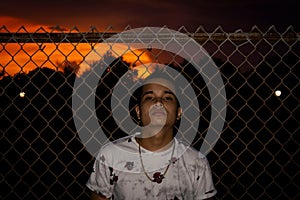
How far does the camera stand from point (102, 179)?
112 inches

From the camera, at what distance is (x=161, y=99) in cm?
303

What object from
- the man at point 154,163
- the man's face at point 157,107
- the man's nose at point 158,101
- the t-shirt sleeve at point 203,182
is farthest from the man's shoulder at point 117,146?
the t-shirt sleeve at point 203,182

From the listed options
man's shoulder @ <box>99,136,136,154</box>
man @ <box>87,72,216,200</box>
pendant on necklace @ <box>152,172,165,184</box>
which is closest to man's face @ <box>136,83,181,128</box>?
man @ <box>87,72,216,200</box>

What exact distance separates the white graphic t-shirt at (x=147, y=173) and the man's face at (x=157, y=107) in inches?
8.8

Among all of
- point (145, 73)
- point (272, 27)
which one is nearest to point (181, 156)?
point (145, 73)

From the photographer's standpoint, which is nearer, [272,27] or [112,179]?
[112,179]

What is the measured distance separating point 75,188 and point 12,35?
8.78m

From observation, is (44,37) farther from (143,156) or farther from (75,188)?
(75,188)

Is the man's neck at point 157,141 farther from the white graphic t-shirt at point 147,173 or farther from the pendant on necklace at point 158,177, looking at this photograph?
the pendant on necklace at point 158,177

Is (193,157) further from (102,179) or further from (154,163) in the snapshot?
(102,179)

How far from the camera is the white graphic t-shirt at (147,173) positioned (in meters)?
2.84

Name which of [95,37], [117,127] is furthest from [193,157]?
[117,127]

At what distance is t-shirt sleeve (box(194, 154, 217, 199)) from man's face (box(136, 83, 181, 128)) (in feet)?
1.21

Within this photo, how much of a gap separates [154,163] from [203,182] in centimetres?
38
